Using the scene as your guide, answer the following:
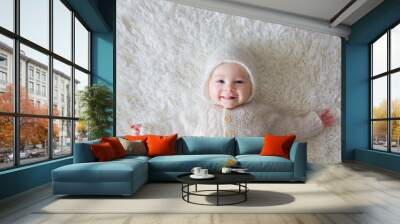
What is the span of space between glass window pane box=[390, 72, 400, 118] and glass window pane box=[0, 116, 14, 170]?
6.79 metres

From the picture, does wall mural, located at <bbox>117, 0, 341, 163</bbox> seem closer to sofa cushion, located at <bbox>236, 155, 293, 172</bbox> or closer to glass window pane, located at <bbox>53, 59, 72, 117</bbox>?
glass window pane, located at <bbox>53, 59, 72, 117</bbox>

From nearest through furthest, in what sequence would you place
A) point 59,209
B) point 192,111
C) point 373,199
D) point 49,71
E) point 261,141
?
point 59,209 → point 373,199 → point 49,71 → point 261,141 → point 192,111

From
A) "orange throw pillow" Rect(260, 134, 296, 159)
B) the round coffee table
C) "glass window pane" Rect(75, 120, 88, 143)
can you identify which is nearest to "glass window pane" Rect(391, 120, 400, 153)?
"orange throw pillow" Rect(260, 134, 296, 159)

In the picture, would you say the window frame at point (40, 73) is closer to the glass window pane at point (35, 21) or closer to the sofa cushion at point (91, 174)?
the glass window pane at point (35, 21)

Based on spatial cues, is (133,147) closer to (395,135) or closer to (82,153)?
(82,153)

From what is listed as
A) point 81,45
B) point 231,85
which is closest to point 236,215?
point 231,85

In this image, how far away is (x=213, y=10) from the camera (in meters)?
7.66

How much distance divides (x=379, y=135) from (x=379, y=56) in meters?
1.74

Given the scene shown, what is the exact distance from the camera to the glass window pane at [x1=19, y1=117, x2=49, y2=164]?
4.88 metres

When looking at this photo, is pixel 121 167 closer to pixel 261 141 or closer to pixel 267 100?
pixel 261 141

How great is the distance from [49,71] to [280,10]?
14.7 feet

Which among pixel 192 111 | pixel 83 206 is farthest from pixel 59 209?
pixel 192 111

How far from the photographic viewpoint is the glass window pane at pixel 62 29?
19.9ft

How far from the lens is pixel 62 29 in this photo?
20.9 feet
